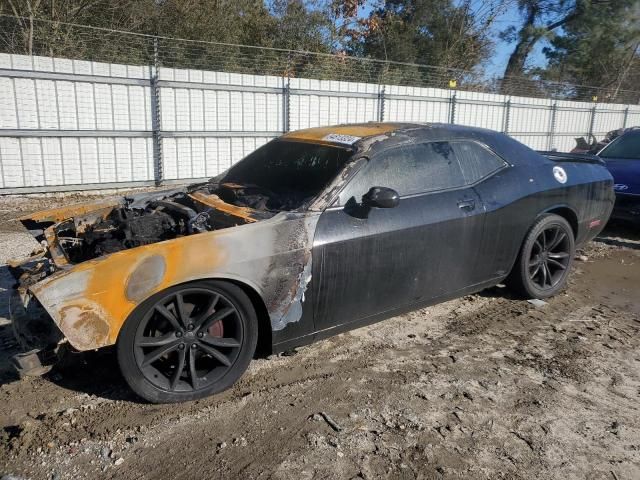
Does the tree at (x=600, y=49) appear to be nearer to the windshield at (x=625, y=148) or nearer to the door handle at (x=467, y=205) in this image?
the windshield at (x=625, y=148)

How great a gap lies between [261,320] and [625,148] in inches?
278

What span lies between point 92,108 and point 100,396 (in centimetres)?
737

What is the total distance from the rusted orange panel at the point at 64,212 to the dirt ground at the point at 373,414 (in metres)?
0.87

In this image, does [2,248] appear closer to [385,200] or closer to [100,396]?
[100,396]

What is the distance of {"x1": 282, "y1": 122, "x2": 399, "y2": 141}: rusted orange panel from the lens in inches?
154

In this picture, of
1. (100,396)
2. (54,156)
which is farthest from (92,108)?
(100,396)

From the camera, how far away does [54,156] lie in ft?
29.1

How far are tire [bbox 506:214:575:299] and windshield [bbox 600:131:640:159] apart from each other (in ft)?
12.4

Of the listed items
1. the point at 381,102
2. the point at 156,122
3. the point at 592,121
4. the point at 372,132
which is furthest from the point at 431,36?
the point at 372,132

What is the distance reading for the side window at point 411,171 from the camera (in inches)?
137

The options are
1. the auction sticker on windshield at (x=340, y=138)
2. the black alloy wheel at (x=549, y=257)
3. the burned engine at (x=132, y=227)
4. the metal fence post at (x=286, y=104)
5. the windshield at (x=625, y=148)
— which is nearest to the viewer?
the burned engine at (x=132, y=227)

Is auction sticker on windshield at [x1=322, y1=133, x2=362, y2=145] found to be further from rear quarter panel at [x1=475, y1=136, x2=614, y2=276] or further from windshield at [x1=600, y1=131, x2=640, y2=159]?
windshield at [x1=600, y1=131, x2=640, y2=159]

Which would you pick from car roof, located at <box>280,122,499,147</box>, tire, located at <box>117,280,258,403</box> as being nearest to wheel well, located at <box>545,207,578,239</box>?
car roof, located at <box>280,122,499,147</box>

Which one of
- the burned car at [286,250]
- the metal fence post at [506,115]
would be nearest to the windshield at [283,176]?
the burned car at [286,250]
